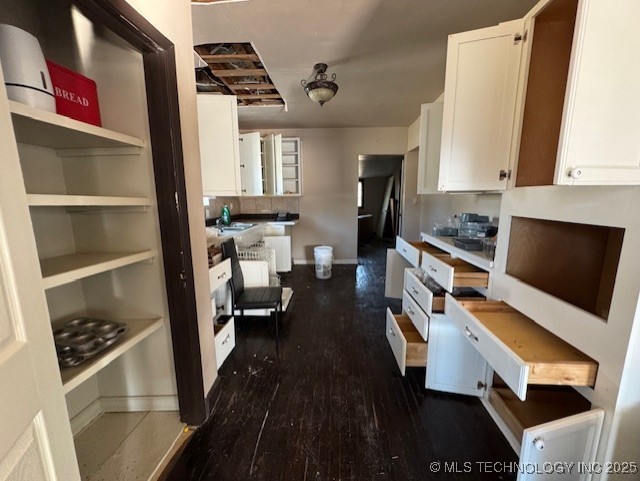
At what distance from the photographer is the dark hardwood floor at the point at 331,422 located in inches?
48.9

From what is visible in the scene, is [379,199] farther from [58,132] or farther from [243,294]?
[58,132]

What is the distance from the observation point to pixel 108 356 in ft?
3.60

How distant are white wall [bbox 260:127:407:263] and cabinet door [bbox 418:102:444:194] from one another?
Answer: 6.56ft

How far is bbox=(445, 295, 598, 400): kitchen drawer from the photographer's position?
91 centimetres

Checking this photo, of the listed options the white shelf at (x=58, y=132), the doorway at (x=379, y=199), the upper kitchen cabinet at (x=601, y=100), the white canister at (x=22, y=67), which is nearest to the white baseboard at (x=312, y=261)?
the doorway at (x=379, y=199)

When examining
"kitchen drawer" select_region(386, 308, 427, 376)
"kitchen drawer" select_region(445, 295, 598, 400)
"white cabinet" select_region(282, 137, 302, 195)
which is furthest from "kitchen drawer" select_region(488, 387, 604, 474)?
"white cabinet" select_region(282, 137, 302, 195)

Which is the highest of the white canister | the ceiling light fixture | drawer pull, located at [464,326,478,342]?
the ceiling light fixture

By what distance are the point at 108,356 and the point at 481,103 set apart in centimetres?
215

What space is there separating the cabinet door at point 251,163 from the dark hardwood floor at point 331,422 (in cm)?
208

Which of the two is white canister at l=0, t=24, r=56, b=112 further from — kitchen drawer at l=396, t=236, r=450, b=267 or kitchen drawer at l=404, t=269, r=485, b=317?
kitchen drawer at l=396, t=236, r=450, b=267

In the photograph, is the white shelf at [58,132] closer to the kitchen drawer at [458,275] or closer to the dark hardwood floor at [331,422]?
the dark hardwood floor at [331,422]

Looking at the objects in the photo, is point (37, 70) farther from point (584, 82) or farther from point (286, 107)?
point (286, 107)

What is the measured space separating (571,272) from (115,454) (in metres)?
2.39

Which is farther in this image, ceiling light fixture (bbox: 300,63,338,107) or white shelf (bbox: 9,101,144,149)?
ceiling light fixture (bbox: 300,63,338,107)
